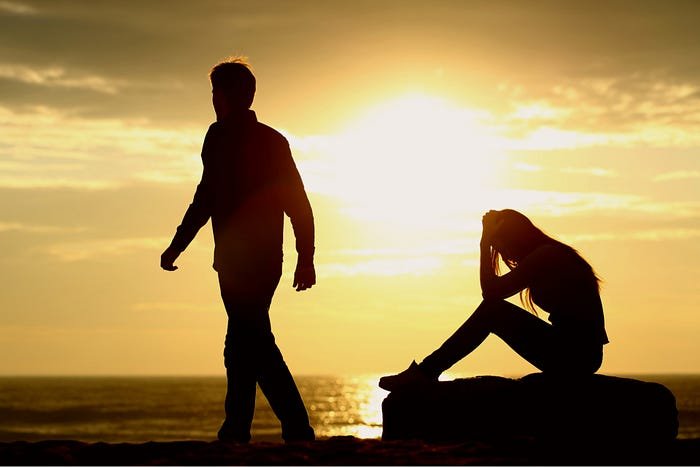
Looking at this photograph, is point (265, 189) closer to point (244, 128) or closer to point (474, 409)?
point (244, 128)

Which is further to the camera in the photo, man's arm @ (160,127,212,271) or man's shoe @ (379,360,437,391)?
man's shoe @ (379,360,437,391)

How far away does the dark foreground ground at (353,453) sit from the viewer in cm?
675

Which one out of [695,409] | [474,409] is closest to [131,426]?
[695,409]

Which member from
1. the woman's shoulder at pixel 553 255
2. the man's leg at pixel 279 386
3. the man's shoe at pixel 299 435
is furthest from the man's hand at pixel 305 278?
the woman's shoulder at pixel 553 255

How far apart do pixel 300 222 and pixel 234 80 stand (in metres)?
1.22

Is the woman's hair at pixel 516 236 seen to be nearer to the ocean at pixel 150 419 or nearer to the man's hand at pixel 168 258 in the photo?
the man's hand at pixel 168 258

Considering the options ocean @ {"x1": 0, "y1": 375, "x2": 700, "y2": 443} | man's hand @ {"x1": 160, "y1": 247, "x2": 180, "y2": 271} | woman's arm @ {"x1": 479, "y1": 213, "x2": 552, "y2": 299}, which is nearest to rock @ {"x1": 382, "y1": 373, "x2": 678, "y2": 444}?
woman's arm @ {"x1": 479, "y1": 213, "x2": 552, "y2": 299}

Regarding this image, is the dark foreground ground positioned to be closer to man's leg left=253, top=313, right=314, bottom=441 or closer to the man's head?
man's leg left=253, top=313, right=314, bottom=441

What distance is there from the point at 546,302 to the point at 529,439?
1148 millimetres

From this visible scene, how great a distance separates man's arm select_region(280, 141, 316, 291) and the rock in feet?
4.53

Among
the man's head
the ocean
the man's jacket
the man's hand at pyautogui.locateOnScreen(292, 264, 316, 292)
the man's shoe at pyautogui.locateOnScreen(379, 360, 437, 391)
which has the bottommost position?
the ocean

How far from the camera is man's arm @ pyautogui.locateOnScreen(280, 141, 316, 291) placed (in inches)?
328

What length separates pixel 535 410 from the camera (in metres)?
8.81

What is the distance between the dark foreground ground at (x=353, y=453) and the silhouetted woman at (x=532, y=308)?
97cm
